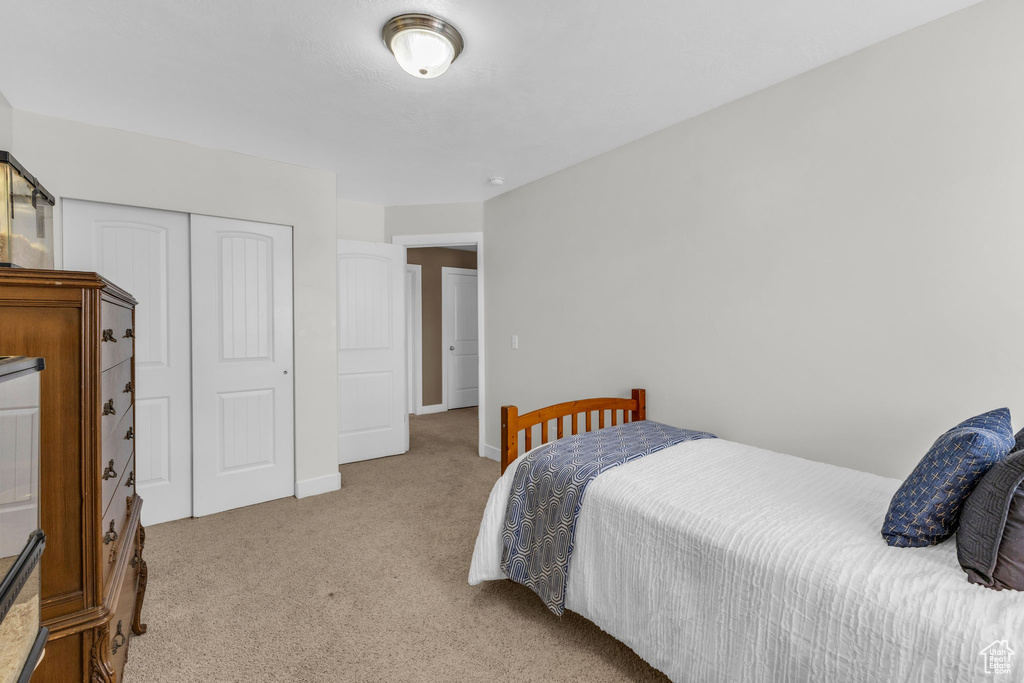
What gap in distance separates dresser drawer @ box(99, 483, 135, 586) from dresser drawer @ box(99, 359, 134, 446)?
0.63ft

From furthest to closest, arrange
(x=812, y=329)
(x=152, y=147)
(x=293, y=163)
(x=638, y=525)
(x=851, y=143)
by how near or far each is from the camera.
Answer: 1. (x=293, y=163)
2. (x=152, y=147)
3. (x=812, y=329)
4. (x=851, y=143)
5. (x=638, y=525)

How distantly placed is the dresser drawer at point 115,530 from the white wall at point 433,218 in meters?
3.02

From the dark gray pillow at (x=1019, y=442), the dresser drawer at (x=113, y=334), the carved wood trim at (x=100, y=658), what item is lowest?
the carved wood trim at (x=100, y=658)

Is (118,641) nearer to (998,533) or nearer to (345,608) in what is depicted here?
(345,608)

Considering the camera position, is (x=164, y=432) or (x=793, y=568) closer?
(x=793, y=568)

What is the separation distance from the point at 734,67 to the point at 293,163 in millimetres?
2718

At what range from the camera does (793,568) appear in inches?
49.3

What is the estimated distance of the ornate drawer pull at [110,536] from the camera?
1.28 metres

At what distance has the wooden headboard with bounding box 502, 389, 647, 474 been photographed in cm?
236

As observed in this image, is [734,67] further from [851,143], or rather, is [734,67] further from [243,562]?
[243,562]

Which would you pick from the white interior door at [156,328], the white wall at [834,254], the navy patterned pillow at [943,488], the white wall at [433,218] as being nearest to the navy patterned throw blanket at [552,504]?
the white wall at [834,254]

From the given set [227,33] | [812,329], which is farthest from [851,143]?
[227,33]

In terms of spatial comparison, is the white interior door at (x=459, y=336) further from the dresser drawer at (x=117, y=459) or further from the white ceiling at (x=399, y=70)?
the dresser drawer at (x=117, y=459)

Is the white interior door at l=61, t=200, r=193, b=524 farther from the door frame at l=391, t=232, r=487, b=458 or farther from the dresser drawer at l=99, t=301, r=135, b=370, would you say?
the door frame at l=391, t=232, r=487, b=458
